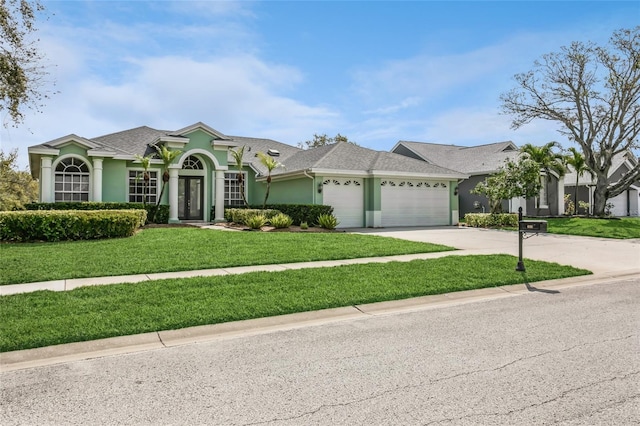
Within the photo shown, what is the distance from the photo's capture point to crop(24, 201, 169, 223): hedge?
17438mm

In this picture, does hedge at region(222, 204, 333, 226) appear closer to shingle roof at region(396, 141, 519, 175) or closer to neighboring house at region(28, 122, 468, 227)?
neighboring house at region(28, 122, 468, 227)

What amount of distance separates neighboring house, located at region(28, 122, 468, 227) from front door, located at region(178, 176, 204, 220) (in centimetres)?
5

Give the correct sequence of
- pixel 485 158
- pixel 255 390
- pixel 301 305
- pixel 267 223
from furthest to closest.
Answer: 1. pixel 485 158
2. pixel 267 223
3. pixel 301 305
4. pixel 255 390

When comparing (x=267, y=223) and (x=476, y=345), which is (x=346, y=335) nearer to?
(x=476, y=345)

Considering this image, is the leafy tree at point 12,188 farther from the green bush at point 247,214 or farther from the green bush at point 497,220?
the green bush at point 497,220

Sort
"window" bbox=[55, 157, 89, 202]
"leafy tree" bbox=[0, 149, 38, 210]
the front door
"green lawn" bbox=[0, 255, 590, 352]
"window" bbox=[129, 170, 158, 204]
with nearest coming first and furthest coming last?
"green lawn" bbox=[0, 255, 590, 352]
"leafy tree" bbox=[0, 149, 38, 210]
"window" bbox=[55, 157, 89, 202]
"window" bbox=[129, 170, 158, 204]
the front door

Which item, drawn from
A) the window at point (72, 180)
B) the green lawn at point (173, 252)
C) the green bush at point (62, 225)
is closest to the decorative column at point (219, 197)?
the window at point (72, 180)

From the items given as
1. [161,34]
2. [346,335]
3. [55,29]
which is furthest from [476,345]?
[55,29]

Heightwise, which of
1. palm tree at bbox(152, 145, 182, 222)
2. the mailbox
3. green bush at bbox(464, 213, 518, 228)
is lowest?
green bush at bbox(464, 213, 518, 228)

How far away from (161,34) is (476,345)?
10.3m

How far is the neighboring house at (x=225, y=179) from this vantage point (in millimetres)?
19234

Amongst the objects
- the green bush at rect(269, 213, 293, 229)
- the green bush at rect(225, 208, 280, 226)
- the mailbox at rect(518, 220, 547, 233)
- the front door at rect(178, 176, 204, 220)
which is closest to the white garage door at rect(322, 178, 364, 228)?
the green bush at rect(225, 208, 280, 226)

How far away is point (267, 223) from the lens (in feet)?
60.7

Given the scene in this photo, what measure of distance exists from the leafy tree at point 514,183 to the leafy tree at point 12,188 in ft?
73.3
